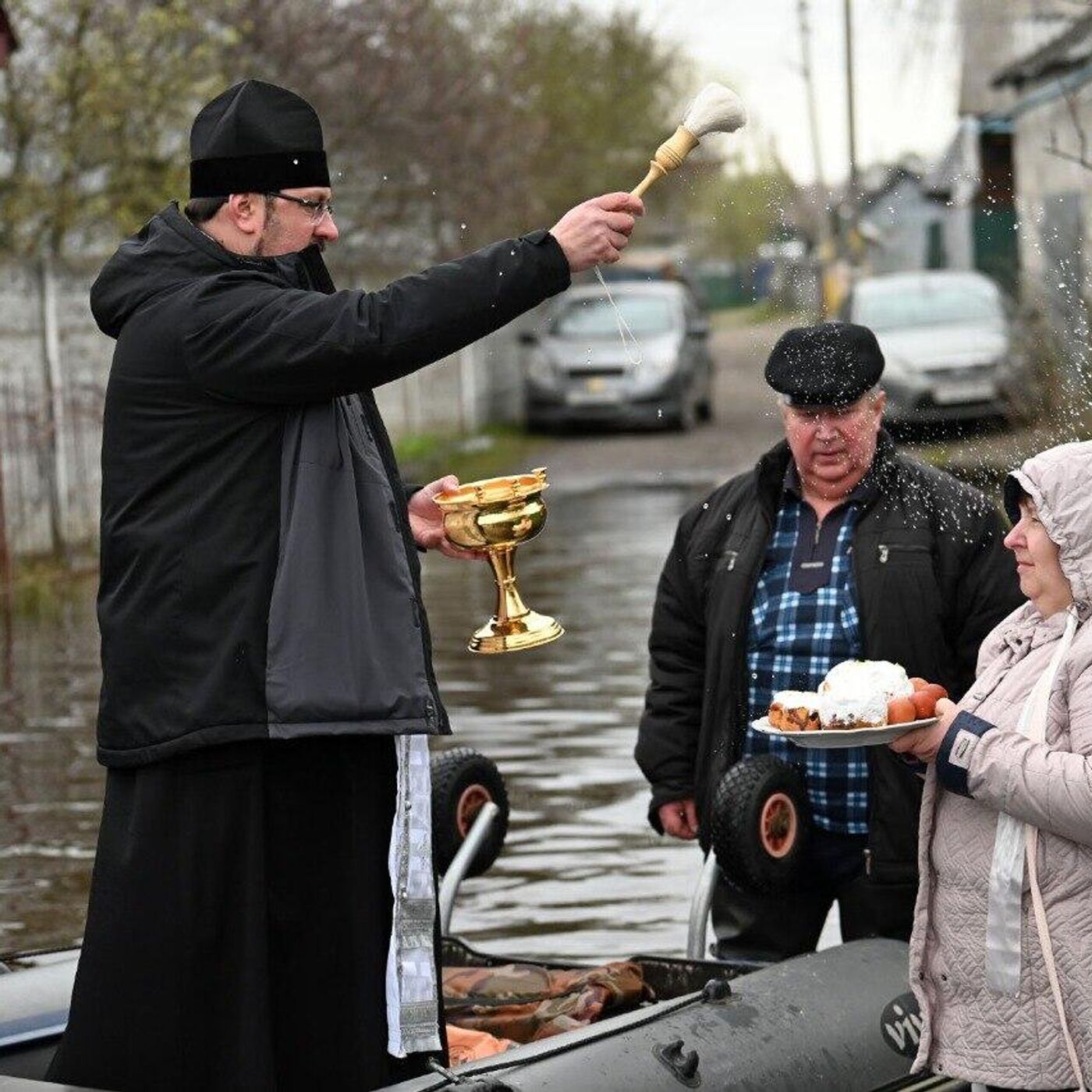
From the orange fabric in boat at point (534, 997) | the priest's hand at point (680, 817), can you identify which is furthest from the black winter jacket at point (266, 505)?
the priest's hand at point (680, 817)

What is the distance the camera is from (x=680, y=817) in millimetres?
5805

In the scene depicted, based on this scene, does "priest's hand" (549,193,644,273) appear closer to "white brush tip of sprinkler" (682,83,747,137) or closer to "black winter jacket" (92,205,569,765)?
"black winter jacket" (92,205,569,765)

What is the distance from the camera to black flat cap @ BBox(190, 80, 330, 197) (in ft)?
13.6

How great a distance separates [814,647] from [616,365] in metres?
23.5

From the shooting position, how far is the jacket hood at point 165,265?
414cm

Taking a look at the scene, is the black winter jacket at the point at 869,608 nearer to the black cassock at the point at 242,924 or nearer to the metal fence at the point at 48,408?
the black cassock at the point at 242,924

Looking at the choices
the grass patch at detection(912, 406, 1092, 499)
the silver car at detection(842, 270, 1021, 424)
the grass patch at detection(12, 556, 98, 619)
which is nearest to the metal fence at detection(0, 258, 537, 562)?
the grass patch at detection(12, 556, 98, 619)

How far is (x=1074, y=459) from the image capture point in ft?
13.3

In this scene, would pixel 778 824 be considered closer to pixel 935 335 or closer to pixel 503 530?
pixel 503 530

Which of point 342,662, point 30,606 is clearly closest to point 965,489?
point 342,662

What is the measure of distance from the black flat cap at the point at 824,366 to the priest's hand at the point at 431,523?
104cm

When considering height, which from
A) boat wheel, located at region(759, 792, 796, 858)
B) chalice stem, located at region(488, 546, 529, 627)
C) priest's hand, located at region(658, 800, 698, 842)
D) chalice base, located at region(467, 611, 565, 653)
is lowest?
priest's hand, located at region(658, 800, 698, 842)

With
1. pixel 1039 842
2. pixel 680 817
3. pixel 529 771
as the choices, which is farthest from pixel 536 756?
pixel 1039 842

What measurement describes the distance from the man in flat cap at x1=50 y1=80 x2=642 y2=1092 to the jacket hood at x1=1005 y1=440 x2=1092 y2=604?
0.84 metres
